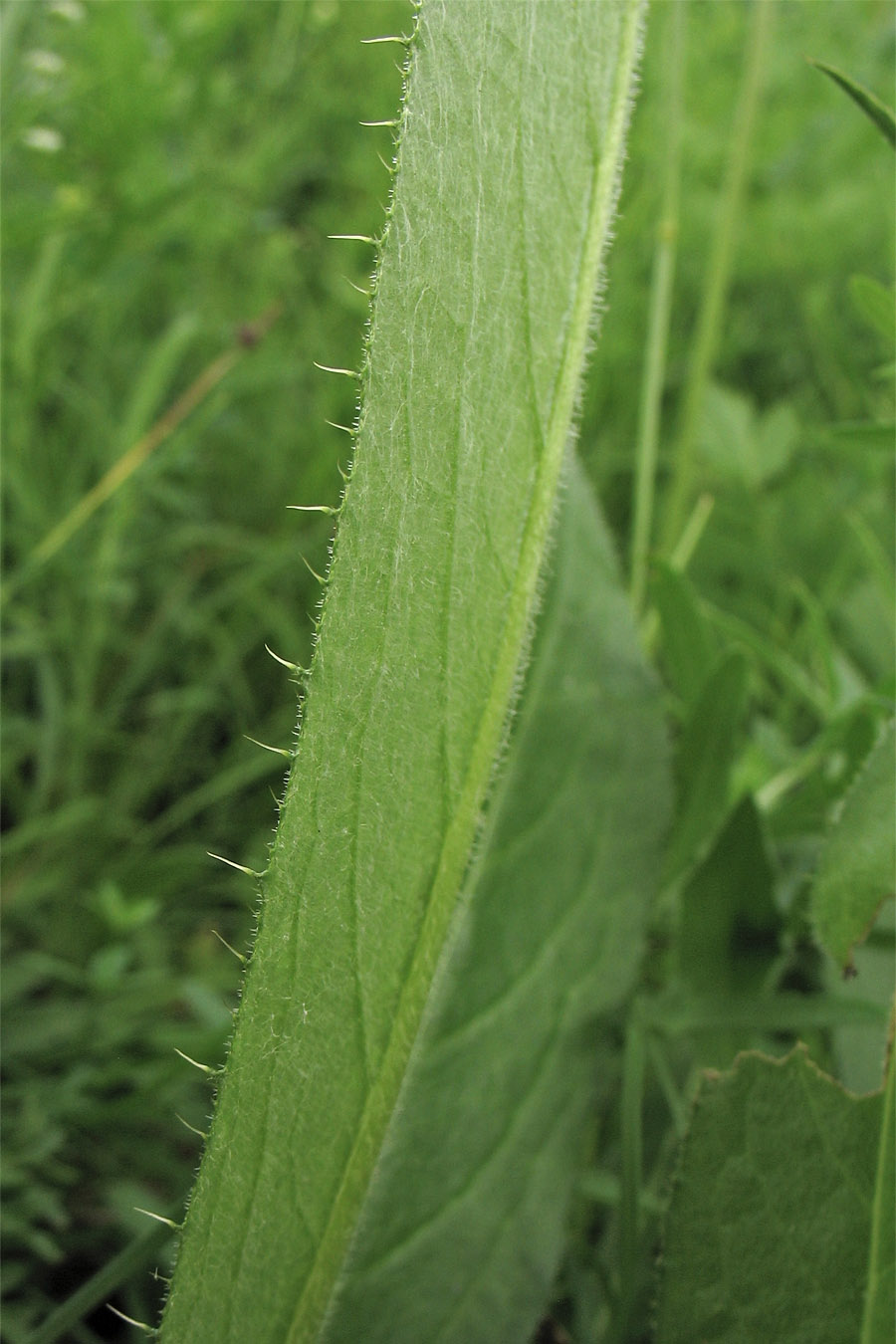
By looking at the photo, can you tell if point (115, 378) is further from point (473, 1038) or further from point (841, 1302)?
point (841, 1302)

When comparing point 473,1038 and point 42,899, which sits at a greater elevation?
point 473,1038

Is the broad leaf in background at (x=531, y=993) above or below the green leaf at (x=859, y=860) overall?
below

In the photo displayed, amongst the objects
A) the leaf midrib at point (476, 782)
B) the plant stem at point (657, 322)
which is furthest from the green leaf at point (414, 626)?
the plant stem at point (657, 322)

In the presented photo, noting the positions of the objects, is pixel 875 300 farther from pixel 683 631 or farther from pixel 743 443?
pixel 743 443

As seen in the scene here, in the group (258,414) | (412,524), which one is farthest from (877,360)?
(412,524)

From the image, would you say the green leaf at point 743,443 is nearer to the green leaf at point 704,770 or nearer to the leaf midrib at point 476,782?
the green leaf at point 704,770

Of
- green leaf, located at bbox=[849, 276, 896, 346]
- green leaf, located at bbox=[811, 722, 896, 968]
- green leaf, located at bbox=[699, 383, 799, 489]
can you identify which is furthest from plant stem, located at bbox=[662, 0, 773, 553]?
green leaf, located at bbox=[811, 722, 896, 968]
